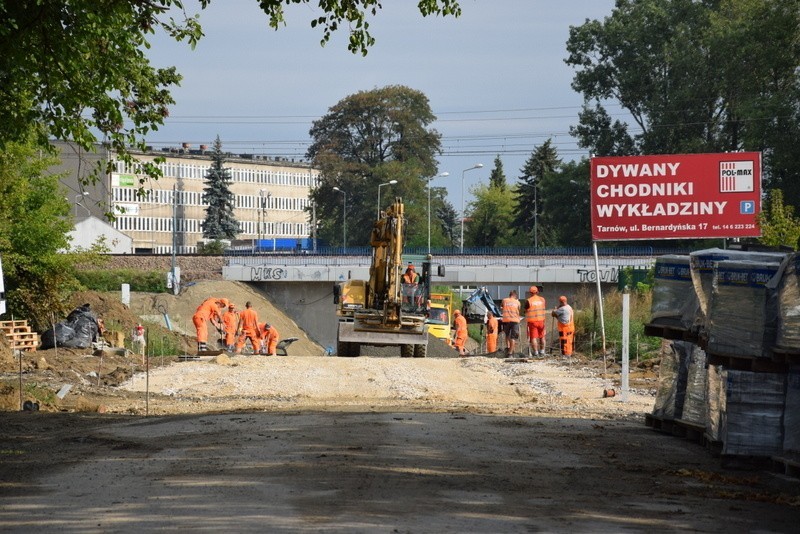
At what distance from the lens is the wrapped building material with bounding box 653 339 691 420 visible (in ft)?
49.0

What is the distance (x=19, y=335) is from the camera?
32469mm

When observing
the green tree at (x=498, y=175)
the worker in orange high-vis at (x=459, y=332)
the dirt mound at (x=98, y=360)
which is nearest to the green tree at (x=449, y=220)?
the green tree at (x=498, y=175)

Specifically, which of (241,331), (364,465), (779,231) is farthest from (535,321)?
(364,465)

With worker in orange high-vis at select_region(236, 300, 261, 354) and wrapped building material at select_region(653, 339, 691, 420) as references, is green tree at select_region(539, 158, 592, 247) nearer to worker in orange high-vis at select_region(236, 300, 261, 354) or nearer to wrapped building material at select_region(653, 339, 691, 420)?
worker in orange high-vis at select_region(236, 300, 261, 354)

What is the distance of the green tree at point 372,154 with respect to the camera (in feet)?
319

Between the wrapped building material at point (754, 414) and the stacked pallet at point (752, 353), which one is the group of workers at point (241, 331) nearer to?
the stacked pallet at point (752, 353)

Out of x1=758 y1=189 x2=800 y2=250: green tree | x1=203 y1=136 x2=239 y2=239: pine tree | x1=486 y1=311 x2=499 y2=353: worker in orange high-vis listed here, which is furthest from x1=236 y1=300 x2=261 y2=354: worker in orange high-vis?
x1=203 y1=136 x2=239 y2=239: pine tree

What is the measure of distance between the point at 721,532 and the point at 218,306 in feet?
86.1

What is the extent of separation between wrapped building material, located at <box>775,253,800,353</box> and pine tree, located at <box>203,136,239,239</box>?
108 metres

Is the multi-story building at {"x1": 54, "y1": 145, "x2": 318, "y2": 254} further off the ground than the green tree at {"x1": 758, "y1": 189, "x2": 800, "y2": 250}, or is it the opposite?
the multi-story building at {"x1": 54, "y1": 145, "x2": 318, "y2": 254}

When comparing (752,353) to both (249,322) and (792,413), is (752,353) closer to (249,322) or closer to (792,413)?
(792,413)

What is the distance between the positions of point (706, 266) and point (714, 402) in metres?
1.45

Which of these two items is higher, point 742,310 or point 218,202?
point 218,202

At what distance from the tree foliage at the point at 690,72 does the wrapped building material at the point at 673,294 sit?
52433 mm
